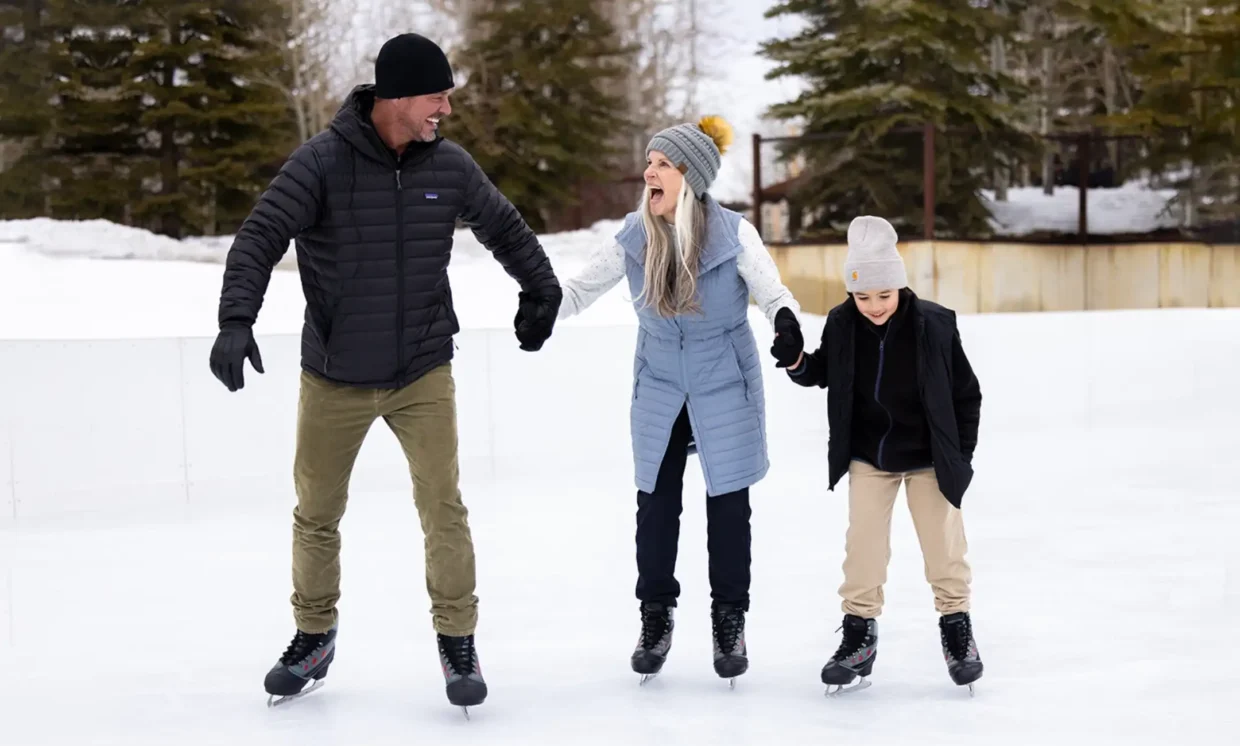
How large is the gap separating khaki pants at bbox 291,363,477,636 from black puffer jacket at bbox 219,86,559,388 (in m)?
0.05

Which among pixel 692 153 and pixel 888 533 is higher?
pixel 692 153

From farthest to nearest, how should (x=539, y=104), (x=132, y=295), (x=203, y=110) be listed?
(x=539, y=104) < (x=203, y=110) < (x=132, y=295)

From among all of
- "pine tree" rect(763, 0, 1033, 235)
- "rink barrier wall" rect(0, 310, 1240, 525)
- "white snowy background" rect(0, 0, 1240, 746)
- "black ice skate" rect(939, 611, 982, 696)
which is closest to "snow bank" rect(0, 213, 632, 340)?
"white snowy background" rect(0, 0, 1240, 746)

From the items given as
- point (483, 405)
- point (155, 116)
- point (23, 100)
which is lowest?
point (483, 405)

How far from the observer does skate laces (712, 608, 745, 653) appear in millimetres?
3361

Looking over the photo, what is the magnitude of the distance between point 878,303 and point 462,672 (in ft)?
3.77

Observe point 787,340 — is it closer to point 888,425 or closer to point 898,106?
point 888,425

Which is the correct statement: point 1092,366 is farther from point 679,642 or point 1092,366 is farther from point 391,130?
point 391,130

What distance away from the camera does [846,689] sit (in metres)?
3.32

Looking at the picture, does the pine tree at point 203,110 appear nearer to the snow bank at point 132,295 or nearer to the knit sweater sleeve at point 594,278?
the snow bank at point 132,295

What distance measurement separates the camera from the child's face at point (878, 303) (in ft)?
10.4

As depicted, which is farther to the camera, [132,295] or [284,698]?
[132,295]

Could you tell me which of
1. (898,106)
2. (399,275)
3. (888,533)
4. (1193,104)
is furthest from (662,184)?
(1193,104)

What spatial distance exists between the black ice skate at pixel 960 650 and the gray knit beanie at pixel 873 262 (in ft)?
2.43
